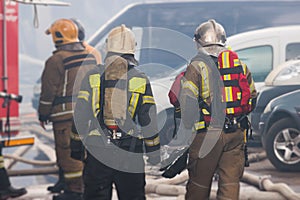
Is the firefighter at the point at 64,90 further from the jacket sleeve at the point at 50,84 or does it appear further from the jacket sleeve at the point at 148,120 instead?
the jacket sleeve at the point at 148,120

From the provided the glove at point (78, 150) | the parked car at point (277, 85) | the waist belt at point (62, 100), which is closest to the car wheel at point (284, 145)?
the parked car at point (277, 85)

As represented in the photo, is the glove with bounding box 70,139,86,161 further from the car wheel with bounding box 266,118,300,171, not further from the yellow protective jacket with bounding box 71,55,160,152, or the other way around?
the car wheel with bounding box 266,118,300,171

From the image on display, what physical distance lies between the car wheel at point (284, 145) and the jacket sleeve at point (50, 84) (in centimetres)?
268

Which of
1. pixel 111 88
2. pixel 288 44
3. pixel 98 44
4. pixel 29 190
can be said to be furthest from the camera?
pixel 98 44

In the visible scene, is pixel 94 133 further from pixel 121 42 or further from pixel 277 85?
pixel 277 85

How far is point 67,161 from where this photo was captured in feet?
23.0

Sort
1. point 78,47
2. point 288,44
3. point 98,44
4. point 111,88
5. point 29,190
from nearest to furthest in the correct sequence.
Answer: point 111,88 < point 78,47 < point 29,190 < point 288,44 < point 98,44

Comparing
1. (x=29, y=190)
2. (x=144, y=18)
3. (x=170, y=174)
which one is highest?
(x=144, y=18)

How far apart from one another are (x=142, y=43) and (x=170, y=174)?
89.0 inches

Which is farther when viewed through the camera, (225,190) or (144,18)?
(144,18)

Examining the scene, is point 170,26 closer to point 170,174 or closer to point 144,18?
point 144,18

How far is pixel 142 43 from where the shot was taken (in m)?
7.50

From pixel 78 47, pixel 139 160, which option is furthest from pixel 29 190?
pixel 139 160

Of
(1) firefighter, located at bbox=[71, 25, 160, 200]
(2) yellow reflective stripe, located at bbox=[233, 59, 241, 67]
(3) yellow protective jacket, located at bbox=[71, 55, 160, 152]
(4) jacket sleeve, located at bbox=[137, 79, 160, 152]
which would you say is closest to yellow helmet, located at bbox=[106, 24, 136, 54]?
(1) firefighter, located at bbox=[71, 25, 160, 200]
